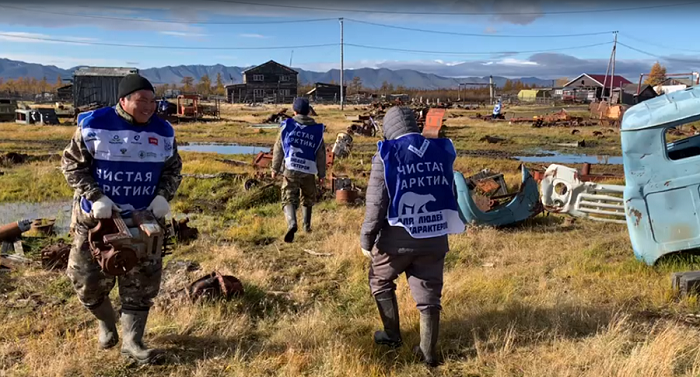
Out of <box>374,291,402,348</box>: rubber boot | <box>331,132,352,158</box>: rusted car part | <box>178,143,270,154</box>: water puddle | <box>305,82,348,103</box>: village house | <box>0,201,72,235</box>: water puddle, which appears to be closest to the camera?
<box>374,291,402,348</box>: rubber boot

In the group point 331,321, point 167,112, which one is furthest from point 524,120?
point 331,321

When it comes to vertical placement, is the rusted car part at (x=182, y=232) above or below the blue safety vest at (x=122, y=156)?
below

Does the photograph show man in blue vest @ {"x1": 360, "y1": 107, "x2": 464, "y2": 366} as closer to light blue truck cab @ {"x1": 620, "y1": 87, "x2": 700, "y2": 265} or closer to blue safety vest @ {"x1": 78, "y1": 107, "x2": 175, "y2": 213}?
blue safety vest @ {"x1": 78, "y1": 107, "x2": 175, "y2": 213}

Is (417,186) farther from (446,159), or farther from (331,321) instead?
(331,321)

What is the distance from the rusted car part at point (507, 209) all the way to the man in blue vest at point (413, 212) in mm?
4390

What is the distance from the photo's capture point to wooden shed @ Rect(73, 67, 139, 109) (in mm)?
46188

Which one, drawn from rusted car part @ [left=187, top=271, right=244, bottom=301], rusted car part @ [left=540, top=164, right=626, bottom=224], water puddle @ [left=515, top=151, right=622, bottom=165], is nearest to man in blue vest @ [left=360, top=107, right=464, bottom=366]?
rusted car part @ [left=187, top=271, right=244, bottom=301]

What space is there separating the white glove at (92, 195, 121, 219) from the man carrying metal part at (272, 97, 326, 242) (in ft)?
12.8

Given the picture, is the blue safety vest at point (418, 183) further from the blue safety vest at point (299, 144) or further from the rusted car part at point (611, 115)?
the rusted car part at point (611, 115)

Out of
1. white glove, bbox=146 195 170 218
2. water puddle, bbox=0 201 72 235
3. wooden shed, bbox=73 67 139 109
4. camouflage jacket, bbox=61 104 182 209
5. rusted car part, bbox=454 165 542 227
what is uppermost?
wooden shed, bbox=73 67 139 109

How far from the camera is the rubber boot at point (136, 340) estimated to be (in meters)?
3.67

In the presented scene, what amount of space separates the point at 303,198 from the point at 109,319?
4011mm

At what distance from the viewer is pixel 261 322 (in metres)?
4.60

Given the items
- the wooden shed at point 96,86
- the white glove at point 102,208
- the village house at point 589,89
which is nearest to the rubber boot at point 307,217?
the white glove at point 102,208
